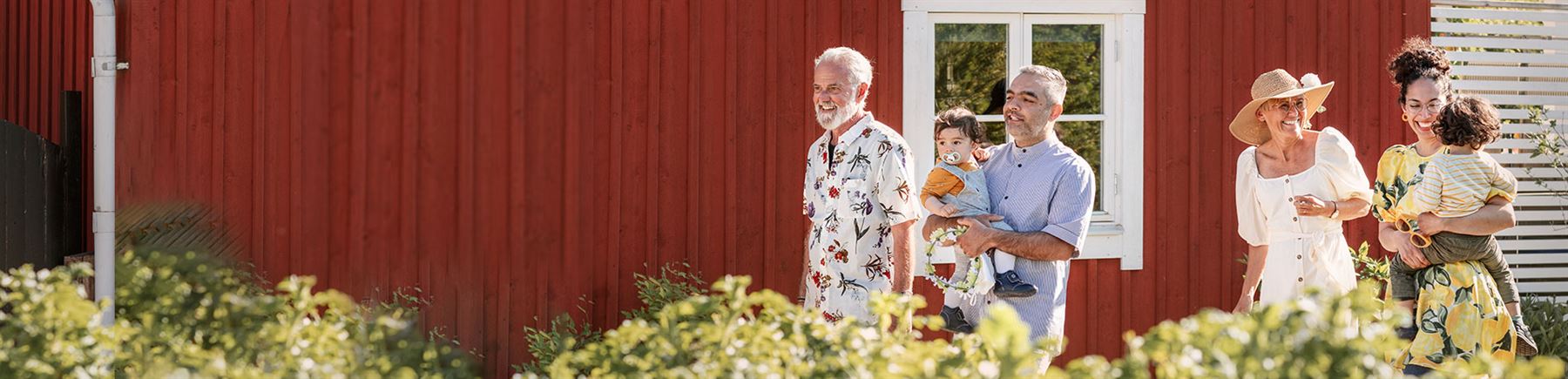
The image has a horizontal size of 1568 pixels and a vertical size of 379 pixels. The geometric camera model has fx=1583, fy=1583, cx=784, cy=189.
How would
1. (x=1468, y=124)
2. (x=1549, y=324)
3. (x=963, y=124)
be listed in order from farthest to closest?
1. (x=1549, y=324)
2. (x=963, y=124)
3. (x=1468, y=124)

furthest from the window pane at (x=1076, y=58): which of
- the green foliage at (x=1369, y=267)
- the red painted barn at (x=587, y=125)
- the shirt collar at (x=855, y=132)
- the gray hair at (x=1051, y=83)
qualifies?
the gray hair at (x=1051, y=83)

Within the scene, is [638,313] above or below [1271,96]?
below

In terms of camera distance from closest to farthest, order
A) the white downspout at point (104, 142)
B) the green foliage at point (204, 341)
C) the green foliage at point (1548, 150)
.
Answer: the green foliage at point (204, 341)
the white downspout at point (104, 142)
the green foliage at point (1548, 150)

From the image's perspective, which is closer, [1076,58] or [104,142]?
[104,142]

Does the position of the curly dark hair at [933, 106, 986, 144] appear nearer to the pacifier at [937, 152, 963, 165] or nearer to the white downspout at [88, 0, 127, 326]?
the pacifier at [937, 152, 963, 165]

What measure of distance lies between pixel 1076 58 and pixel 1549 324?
2276mm

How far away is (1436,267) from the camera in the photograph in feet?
15.4

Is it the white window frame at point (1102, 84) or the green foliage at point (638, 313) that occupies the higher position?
the white window frame at point (1102, 84)

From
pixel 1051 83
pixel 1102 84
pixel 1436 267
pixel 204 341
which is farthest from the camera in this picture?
pixel 1102 84

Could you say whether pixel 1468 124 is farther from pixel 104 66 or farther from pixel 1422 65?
pixel 104 66

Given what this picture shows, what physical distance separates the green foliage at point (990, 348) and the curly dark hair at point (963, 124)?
188cm

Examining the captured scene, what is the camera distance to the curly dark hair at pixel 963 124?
16.9 ft

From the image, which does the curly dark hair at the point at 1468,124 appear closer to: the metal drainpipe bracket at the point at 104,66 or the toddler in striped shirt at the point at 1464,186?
the toddler in striped shirt at the point at 1464,186

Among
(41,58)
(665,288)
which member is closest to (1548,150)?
(665,288)
